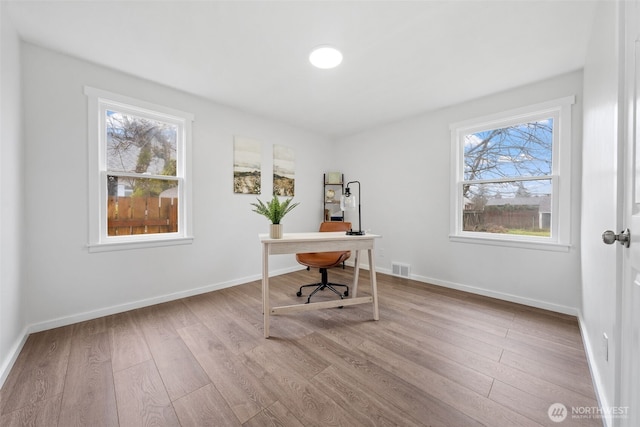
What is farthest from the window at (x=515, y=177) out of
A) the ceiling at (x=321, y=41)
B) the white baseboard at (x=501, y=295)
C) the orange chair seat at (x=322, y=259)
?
the orange chair seat at (x=322, y=259)

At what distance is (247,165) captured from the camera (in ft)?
11.4

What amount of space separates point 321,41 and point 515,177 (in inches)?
103

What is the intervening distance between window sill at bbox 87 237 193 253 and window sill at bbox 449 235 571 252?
11.3 ft

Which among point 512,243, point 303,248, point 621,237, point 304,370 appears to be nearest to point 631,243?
point 621,237

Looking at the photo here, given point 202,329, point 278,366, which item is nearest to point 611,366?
point 278,366

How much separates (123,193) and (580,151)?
4697mm

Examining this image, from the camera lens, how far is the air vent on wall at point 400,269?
3652 mm

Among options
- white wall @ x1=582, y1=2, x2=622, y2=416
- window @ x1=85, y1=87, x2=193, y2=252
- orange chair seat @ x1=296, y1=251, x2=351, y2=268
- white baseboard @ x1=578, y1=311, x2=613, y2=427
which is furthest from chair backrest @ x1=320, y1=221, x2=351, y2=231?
white baseboard @ x1=578, y1=311, x2=613, y2=427

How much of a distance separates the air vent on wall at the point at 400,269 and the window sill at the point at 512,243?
0.79 metres

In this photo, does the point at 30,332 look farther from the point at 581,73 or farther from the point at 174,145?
the point at 581,73

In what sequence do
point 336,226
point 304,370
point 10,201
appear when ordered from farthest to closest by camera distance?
1. point 336,226
2. point 10,201
3. point 304,370

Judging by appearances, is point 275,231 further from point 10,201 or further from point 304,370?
point 10,201

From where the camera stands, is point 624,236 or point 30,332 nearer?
point 624,236

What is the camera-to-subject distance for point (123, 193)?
8.39 ft
